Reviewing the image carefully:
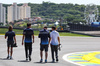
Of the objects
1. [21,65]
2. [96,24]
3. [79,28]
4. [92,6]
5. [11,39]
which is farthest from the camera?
[92,6]

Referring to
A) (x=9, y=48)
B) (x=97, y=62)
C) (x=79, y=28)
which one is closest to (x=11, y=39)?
(x=9, y=48)

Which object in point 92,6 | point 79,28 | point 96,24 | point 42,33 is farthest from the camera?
point 92,6

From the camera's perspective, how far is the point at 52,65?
1284cm

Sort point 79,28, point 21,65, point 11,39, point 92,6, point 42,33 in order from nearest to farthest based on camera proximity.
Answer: point 21,65
point 42,33
point 11,39
point 79,28
point 92,6

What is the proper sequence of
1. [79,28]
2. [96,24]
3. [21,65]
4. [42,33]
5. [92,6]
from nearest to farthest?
[21,65]
[42,33]
[79,28]
[96,24]
[92,6]

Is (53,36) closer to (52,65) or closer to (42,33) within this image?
(42,33)

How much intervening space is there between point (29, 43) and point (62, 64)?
1930mm

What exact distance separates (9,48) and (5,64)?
7.99 feet

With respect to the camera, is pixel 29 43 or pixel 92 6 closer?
pixel 29 43

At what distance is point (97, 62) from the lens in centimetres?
1415

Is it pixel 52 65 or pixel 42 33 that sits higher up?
pixel 42 33

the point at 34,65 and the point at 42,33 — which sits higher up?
the point at 42,33

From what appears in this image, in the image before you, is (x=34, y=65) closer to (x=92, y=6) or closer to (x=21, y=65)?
(x=21, y=65)

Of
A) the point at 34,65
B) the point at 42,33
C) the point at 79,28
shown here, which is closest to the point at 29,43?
the point at 42,33
